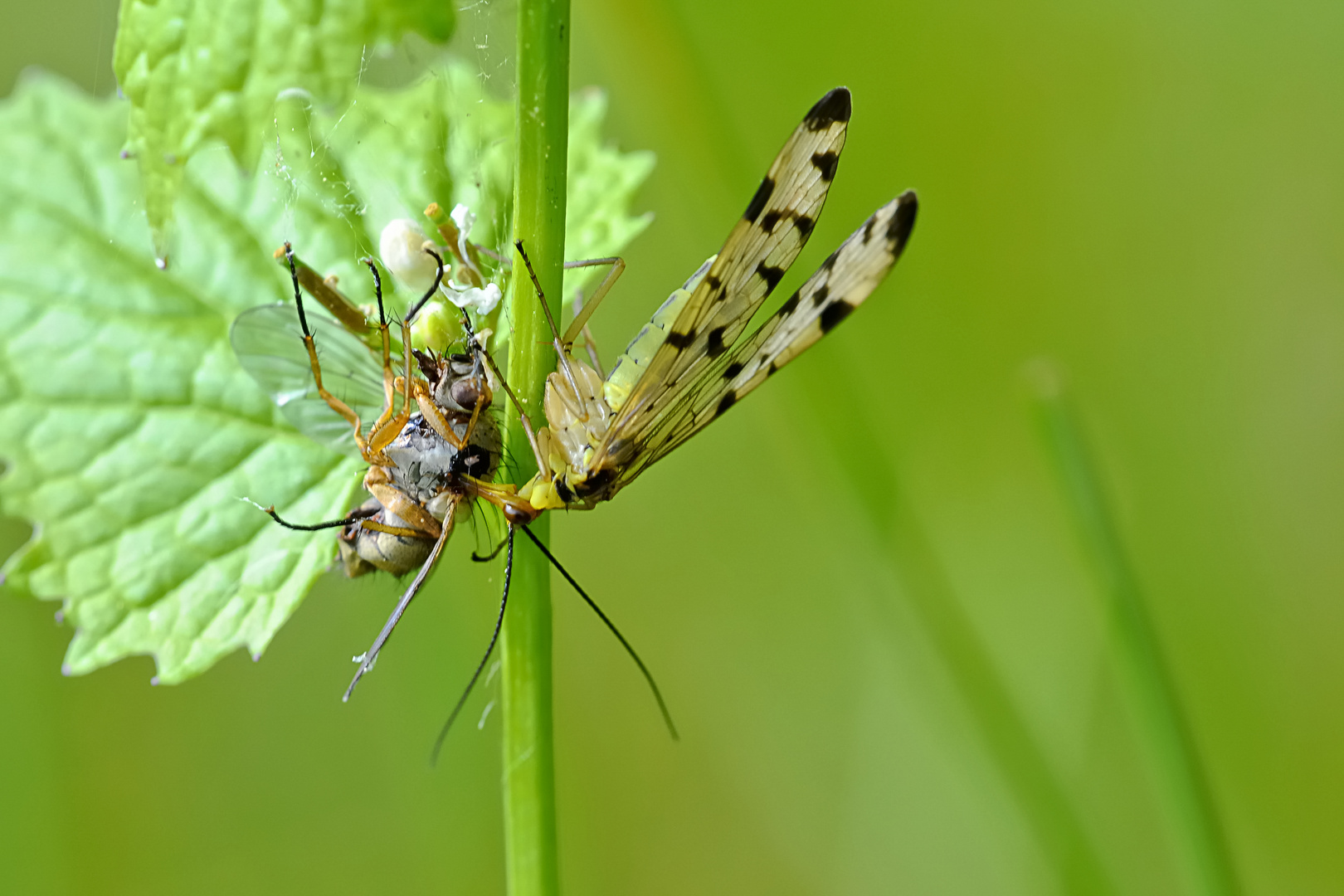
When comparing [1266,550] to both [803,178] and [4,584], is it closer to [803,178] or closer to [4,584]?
[803,178]

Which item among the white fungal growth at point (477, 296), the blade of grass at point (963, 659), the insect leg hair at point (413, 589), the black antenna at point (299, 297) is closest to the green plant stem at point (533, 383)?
the insect leg hair at point (413, 589)

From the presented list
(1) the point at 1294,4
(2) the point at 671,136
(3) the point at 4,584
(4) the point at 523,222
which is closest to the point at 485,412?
(4) the point at 523,222

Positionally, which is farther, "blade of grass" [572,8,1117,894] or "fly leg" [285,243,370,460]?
"blade of grass" [572,8,1117,894]

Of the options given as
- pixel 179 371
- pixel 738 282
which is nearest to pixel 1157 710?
pixel 738 282

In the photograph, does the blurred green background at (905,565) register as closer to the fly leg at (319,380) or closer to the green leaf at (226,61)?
the fly leg at (319,380)

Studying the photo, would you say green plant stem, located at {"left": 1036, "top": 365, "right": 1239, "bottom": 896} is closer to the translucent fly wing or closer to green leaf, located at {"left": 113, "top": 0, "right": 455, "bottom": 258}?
the translucent fly wing

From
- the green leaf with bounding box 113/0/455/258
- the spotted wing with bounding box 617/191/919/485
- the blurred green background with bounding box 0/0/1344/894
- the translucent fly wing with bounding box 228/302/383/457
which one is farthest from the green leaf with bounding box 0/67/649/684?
the blurred green background with bounding box 0/0/1344/894
